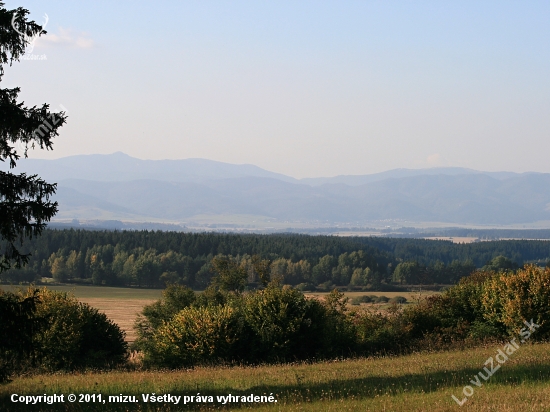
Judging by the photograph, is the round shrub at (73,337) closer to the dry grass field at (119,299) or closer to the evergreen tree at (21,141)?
the evergreen tree at (21,141)

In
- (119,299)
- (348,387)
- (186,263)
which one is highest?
(348,387)

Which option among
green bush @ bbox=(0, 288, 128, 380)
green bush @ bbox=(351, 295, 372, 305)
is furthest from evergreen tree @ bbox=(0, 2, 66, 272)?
green bush @ bbox=(351, 295, 372, 305)

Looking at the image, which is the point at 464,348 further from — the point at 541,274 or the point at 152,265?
the point at 152,265

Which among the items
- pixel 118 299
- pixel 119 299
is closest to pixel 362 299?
pixel 119 299

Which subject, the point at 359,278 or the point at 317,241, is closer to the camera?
the point at 359,278

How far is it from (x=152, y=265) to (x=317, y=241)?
64.9 meters

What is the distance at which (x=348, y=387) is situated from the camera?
1706 centimetres

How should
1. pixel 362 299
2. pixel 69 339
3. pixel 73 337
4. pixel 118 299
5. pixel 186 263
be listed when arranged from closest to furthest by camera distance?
1. pixel 69 339
2. pixel 73 337
3. pixel 118 299
4. pixel 362 299
5. pixel 186 263

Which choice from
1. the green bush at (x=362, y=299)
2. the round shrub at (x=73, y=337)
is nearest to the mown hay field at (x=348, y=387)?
the round shrub at (x=73, y=337)

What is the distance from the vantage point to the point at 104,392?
1736cm

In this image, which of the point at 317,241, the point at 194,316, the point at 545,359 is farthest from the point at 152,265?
the point at 545,359

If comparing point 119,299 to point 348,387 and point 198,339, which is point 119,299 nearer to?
point 198,339

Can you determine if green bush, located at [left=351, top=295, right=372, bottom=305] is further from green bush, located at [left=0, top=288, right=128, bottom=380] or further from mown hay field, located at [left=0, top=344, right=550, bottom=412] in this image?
mown hay field, located at [left=0, top=344, right=550, bottom=412]

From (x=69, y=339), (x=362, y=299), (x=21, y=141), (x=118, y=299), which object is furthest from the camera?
(x=362, y=299)
